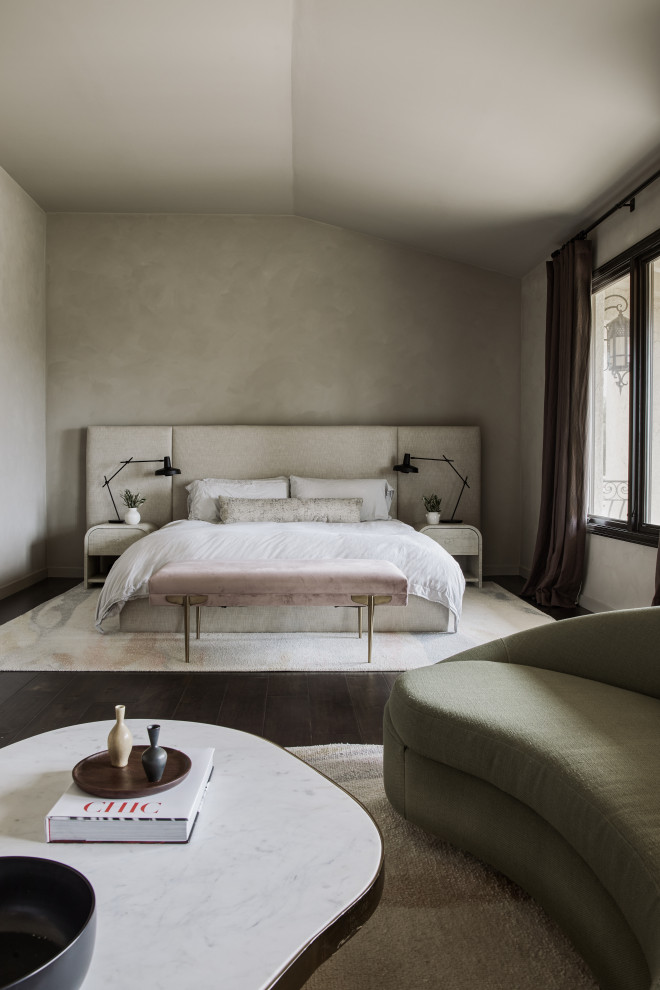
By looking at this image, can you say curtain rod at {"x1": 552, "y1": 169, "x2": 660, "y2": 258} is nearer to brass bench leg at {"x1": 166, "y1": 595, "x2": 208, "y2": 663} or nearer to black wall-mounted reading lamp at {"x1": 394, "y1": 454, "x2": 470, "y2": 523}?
black wall-mounted reading lamp at {"x1": 394, "y1": 454, "x2": 470, "y2": 523}

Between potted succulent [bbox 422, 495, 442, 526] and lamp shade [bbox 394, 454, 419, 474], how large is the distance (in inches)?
9.6

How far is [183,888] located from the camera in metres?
1.05

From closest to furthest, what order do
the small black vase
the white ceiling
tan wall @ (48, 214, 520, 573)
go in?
1. the small black vase
2. the white ceiling
3. tan wall @ (48, 214, 520, 573)

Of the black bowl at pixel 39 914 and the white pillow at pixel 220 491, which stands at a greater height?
the white pillow at pixel 220 491

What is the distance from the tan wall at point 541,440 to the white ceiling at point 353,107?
177 millimetres

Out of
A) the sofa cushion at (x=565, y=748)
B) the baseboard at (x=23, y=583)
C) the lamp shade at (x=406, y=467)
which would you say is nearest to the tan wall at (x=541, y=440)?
the lamp shade at (x=406, y=467)

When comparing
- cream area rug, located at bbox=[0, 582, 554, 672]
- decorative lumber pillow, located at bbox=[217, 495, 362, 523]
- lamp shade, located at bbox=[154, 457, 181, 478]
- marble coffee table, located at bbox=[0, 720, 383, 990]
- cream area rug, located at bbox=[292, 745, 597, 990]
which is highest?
lamp shade, located at bbox=[154, 457, 181, 478]

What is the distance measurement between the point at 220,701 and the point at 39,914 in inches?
Answer: 76.7

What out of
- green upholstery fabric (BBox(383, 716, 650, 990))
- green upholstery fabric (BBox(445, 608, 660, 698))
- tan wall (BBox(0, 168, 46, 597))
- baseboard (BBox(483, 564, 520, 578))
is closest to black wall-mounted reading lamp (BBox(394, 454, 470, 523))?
baseboard (BBox(483, 564, 520, 578))

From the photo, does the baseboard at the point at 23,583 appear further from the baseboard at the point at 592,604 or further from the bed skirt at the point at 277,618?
the baseboard at the point at 592,604

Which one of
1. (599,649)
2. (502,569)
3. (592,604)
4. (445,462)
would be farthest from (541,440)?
(599,649)

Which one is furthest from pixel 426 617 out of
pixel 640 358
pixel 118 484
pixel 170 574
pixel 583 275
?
pixel 118 484

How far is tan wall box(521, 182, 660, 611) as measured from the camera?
12.8 ft

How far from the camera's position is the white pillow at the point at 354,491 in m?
5.48
